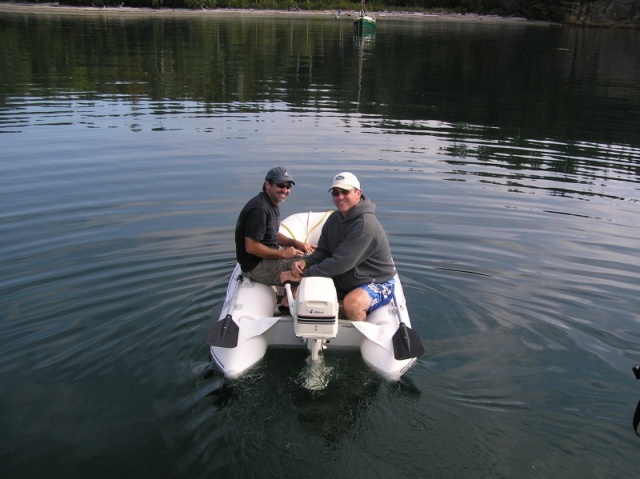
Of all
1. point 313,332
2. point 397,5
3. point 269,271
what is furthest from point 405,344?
point 397,5

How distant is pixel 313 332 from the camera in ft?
16.4

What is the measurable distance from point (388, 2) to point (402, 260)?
98.2 meters

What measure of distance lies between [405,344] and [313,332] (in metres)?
0.84

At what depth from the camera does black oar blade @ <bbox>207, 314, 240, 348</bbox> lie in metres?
5.23

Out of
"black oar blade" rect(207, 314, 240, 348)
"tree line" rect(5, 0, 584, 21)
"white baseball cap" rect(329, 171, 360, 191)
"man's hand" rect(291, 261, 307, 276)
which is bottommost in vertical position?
"black oar blade" rect(207, 314, 240, 348)

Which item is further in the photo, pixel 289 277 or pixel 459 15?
pixel 459 15

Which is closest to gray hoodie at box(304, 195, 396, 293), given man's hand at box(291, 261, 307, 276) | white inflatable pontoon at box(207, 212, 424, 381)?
man's hand at box(291, 261, 307, 276)

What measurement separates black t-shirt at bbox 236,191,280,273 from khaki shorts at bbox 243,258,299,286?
0.19 ft

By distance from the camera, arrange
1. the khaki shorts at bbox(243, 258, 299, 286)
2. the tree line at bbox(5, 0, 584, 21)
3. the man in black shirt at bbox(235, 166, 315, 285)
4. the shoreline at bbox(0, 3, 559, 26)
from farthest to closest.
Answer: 1. the tree line at bbox(5, 0, 584, 21)
2. the shoreline at bbox(0, 3, 559, 26)
3. the khaki shorts at bbox(243, 258, 299, 286)
4. the man in black shirt at bbox(235, 166, 315, 285)

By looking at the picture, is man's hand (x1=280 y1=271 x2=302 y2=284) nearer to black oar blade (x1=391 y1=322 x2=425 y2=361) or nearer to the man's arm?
the man's arm

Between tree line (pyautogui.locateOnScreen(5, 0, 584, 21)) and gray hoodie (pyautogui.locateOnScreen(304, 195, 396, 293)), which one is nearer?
gray hoodie (pyautogui.locateOnScreen(304, 195, 396, 293))

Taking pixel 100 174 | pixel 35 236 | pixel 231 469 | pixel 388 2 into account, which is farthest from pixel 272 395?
pixel 388 2

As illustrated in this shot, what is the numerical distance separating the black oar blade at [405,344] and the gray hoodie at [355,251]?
81 cm

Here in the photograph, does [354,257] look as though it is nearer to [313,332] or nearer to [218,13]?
[313,332]
